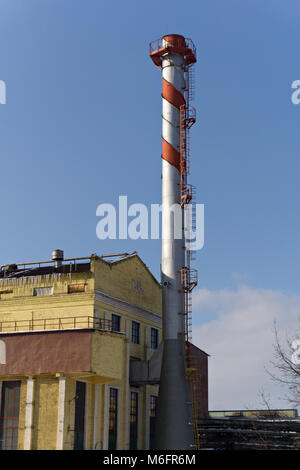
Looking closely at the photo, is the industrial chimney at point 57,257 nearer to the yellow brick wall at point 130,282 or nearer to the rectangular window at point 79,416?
the yellow brick wall at point 130,282

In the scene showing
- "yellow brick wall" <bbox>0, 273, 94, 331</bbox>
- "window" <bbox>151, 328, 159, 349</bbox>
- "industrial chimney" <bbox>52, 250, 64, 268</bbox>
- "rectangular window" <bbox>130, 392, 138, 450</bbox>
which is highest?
"industrial chimney" <bbox>52, 250, 64, 268</bbox>

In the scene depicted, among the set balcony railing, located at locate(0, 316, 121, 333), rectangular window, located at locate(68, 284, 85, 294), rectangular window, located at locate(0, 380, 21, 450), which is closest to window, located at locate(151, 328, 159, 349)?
balcony railing, located at locate(0, 316, 121, 333)

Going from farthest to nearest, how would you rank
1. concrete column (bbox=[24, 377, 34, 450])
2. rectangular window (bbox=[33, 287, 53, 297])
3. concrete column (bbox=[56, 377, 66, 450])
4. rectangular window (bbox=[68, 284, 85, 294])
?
rectangular window (bbox=[33, 287, 53, 297]), rectangular window (bbox=[68, 284, 85, 294]), concrete column (bbox=[24, 377, 34, 450]), concrete column (bbox=[56, 377, 66, 450])

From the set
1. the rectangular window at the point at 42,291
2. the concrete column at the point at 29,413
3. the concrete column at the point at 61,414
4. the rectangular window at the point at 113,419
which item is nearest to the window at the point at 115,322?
the rectangular window at the point at 113,419

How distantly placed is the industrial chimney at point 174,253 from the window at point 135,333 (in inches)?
116

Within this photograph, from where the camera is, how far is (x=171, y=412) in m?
40.5

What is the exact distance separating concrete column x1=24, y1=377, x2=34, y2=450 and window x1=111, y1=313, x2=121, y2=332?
7.68m

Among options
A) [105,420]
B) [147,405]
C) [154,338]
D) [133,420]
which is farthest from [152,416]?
[105,420]

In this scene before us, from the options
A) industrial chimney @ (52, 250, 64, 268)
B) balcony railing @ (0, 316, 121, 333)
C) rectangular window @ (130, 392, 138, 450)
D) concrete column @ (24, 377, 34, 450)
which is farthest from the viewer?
industrial chimney @ (52, 250, 64, 268)

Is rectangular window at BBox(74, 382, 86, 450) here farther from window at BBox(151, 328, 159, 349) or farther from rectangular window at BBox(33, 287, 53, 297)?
window at BBox(151, 328, 159, 349)

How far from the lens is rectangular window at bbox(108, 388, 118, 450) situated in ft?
129
